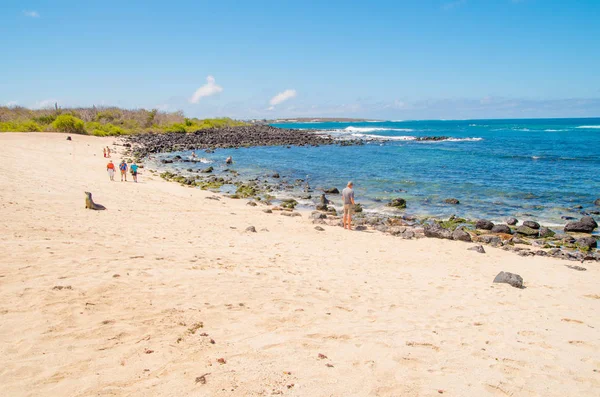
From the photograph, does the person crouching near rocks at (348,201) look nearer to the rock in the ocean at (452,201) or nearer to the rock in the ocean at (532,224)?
the rock in the ocean at (532,224)

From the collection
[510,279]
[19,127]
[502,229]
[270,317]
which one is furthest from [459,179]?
[19,127]

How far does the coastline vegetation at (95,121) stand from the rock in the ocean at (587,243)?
6167 cm

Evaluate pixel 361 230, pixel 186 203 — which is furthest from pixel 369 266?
pixel 186 203

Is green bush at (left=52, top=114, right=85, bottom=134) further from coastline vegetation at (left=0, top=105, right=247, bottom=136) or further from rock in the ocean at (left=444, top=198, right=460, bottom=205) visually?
rock in the ocean at (left=444, top=198, right=460, bottom=205)

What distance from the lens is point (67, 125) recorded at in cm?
5797

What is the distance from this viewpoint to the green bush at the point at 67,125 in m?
57.1

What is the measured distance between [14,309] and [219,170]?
97.3 ft

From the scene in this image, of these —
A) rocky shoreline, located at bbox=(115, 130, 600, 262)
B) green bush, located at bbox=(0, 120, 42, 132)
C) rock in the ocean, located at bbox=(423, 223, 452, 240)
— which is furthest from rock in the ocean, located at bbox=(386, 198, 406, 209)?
green bush, located at bbox=(0, 120, 42, 132)

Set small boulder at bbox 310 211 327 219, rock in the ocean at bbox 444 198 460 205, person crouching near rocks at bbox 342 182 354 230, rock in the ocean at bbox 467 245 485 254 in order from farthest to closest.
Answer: rock in the ocean at bbox 444 198 460 205
small boulder at bbox 310 211 327 219
person crouching near rocks at bbox 342 182 354 230
rock in the ocean at bbox 467 245 485 254

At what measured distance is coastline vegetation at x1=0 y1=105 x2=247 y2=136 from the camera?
57.2m

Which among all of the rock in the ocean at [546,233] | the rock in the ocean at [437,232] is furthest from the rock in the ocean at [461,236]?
the rock in the ocean at [546,233]

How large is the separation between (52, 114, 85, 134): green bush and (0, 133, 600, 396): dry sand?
52712 mm

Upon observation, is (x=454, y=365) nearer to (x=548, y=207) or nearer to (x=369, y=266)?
(x=369, y=266)

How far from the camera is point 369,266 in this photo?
34.8 ft
